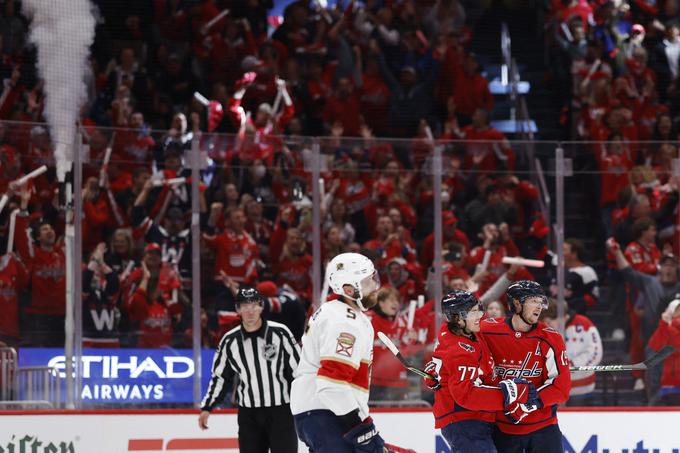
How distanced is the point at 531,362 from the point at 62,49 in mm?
7259

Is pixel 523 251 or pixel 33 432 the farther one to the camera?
pixel 523 251

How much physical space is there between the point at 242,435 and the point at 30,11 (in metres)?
6.05

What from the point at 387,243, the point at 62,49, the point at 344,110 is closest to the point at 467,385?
the point at 387,243

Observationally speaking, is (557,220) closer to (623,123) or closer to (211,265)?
(211,265)

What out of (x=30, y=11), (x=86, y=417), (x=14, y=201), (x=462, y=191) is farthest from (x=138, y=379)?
(x=30, y=11)

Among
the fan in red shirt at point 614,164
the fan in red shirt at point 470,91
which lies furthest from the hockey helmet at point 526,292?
the fan in red shirt at point 470,91

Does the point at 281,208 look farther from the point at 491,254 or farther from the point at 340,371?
the point at 340,371

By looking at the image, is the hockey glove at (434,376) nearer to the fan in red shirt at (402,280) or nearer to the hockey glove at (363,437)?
the hockey glove at (363,437)

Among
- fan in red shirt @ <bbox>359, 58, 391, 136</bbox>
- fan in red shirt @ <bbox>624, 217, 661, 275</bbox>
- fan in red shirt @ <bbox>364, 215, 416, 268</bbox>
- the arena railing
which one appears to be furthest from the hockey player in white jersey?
fan in red shirt @ <bbox>359, 58, 391, 136</bbox>

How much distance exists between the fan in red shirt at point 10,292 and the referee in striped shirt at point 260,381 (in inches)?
66.7

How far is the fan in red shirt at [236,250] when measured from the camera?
→ 8.15 metres

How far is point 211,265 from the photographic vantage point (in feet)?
26.7

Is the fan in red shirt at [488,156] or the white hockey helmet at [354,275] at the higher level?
the fan in red shirt at [488,156]

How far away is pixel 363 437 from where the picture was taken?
5.04 m
